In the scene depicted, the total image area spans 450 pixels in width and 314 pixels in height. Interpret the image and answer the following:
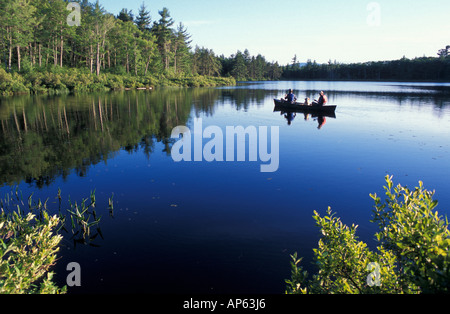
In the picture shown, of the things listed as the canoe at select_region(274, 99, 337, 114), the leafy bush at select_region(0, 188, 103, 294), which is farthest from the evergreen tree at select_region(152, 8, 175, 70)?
the leafy bush at select_region(0, 188, 103, 294)

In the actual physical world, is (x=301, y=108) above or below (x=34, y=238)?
above

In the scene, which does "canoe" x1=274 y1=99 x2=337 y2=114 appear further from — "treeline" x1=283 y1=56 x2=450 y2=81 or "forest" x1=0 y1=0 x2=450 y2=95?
"treeline" x1=283 y1=56 x2=450 y2=81

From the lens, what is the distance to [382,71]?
472ft

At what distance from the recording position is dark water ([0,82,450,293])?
7.15 metres

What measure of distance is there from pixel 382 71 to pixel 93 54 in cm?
13003

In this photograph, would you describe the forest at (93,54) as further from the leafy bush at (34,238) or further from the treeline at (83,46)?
the leafy bush at (34,238)

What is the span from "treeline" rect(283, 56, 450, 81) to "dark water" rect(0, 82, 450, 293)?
126 metres

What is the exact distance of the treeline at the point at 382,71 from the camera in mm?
124312

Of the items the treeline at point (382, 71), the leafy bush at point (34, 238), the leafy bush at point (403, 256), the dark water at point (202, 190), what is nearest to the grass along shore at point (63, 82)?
the dark water at point (202, 190)

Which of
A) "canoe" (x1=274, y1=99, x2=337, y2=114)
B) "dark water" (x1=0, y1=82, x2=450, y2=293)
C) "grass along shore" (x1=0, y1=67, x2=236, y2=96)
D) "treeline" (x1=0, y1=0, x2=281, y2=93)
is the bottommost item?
"dark water" (x1=0, y1=82, x2=450, y2=293)

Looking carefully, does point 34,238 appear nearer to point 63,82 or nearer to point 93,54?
point 63,82

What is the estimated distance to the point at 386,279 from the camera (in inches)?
163

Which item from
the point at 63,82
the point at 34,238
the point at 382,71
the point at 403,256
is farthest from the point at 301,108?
the point at 382,71

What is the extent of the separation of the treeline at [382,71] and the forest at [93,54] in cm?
42
